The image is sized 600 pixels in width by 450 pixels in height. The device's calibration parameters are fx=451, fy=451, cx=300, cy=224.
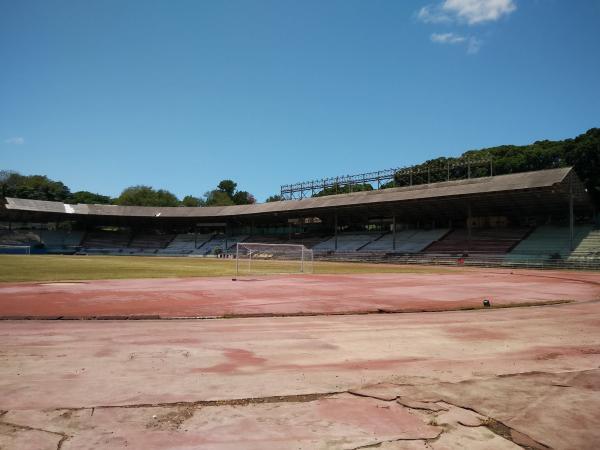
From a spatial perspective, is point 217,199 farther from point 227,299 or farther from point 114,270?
point 227,299

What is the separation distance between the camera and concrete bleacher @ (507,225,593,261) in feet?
148

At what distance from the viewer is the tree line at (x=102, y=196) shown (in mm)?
109562

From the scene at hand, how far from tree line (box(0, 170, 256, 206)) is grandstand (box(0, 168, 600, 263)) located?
969 inches

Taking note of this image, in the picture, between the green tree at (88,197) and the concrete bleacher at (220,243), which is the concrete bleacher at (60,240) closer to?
the concrete bleacher at (220,243)

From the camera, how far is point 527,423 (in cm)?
464

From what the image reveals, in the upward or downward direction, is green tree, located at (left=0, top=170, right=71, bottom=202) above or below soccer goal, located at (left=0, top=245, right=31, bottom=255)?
above

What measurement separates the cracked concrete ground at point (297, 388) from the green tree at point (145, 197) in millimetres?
126162

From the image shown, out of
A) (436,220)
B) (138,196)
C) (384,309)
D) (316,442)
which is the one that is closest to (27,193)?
(138,196)

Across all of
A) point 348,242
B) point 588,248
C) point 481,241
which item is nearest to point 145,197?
point 348,242

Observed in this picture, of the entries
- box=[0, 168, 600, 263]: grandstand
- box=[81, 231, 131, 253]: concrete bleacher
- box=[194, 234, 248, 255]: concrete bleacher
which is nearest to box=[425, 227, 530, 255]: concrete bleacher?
box=[0, 168, 600, 263]: grandstand

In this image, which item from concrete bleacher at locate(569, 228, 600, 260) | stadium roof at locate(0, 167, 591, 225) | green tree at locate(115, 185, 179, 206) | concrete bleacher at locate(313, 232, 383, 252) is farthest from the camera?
green tree at locate(115, 185, 179, 206)

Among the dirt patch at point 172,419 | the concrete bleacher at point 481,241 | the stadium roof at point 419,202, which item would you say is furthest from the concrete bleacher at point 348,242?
the dirt patch at point 172,419

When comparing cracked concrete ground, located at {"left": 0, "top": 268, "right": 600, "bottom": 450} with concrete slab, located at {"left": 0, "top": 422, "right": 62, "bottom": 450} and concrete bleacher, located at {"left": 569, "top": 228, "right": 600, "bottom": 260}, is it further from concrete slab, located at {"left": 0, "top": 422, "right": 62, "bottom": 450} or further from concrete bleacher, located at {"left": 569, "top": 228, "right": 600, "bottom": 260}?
concrete bleacher, located at {"left": 569, "top": 228, "right": 600, "bottom": 260}

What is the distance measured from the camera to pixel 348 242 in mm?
69750
